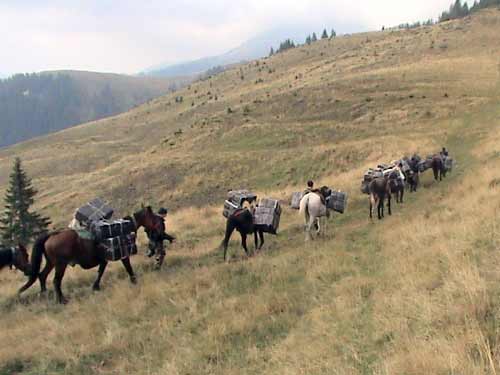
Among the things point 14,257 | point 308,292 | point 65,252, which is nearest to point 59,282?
point 65,252

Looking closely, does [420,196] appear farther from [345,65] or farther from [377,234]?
[345,65]

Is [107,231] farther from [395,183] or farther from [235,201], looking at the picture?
[395,183]

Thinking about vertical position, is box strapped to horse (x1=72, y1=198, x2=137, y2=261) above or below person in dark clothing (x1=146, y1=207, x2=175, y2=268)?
above

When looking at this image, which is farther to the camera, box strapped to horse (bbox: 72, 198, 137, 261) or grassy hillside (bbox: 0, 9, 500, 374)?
box strapped to horse (bbox: 72, 198, 137, 261)

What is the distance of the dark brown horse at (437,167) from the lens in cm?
2203

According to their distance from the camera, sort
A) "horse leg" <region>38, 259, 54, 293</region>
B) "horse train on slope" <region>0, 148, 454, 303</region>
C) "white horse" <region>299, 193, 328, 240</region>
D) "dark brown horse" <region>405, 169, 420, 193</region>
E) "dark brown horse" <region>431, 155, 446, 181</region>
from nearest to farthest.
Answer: "horse train on slope" <region>0, 148, 454, 303</region> < "horse leg" <region>38, 259, 54, 293</region> < "white horse" <region>299, 193, 328, 240</region> < "dark brown horse" <region>405, 169, 420, 193</region> < "dark brown horse" <region>431, 155, 446, 181</region>

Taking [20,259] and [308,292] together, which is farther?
[20,259]

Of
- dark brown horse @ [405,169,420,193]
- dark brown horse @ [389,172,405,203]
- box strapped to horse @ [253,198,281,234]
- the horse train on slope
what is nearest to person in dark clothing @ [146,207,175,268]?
the horse train on slope

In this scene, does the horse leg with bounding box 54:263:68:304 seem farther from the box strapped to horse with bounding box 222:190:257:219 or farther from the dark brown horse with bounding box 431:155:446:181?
the dark brown horse with bounding box 431:155:446:181

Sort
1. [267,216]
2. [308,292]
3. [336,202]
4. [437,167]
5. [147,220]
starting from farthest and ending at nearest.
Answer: [437,167]
[336,202]
[267,216]
[147,220]
[308,292]

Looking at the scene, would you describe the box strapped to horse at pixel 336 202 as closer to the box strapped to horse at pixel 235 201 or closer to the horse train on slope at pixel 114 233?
the horse train on slope at pixel 114 233

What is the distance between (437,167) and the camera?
877 inches

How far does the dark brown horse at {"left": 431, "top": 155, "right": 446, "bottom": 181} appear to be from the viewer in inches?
867

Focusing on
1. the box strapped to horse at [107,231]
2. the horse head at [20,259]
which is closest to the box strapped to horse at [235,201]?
the box strapped to horse at [107,231]
